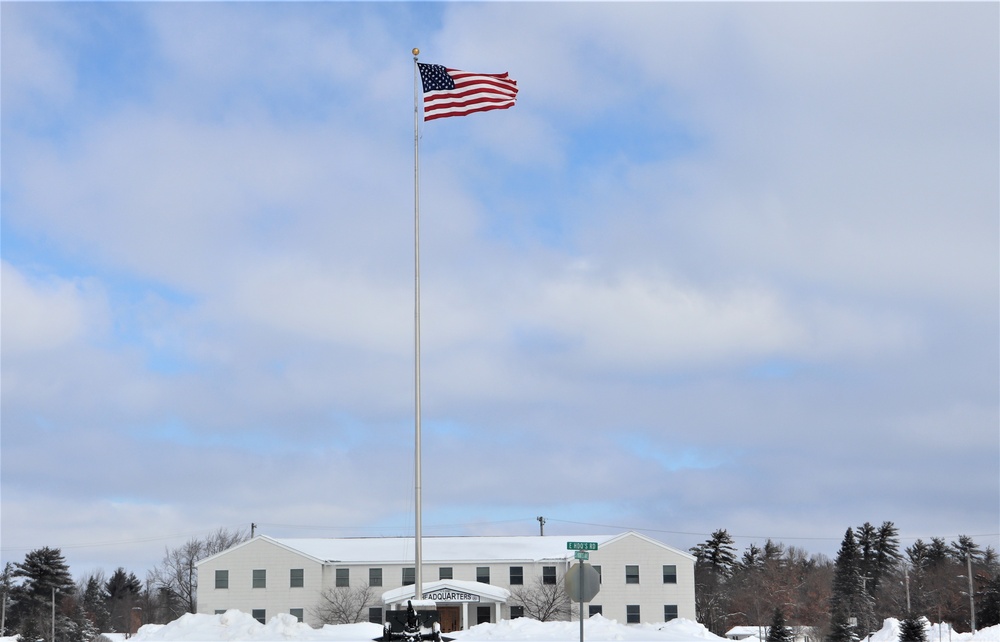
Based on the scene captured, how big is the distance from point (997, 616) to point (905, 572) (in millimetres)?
31443

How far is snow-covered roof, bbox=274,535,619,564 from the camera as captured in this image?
8019 cm

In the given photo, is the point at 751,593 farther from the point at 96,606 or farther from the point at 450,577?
the point at 96,606

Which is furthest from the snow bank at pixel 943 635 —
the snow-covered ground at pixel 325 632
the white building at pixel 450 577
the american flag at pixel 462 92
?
the american flag at pixel 462 92

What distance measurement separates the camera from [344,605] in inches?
3009

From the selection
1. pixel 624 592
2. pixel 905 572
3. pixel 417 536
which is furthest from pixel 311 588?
pixel 905 572

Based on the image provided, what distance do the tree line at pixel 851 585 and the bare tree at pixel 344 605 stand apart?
35.3 metres

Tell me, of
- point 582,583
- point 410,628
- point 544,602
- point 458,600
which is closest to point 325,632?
point 410,628

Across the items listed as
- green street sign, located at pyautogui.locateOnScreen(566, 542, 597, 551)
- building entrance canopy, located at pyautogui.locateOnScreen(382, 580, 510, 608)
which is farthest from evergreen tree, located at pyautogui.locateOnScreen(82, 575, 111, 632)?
green street sign, located at pyautogui.locateOnScreen(566, 542, 597, 551)

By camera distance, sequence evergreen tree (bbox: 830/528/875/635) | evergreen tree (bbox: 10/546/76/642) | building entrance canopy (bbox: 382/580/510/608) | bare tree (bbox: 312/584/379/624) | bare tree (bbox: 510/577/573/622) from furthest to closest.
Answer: evergreen tree (bbox: 830/528/875/635)
evergreen tree (bbox: 10/546/76/642)
bare tree (bbox: 510/577/573/622)
bare tree (bbox: 312/584/379/624)
building entrance canopy (bbox: 382/580/510/608)

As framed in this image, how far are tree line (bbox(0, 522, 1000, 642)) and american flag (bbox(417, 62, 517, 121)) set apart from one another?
170 feet

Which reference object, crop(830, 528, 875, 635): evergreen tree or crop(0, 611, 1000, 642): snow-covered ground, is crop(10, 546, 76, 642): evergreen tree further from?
crop(830, 528, 875, 635): evergreen tree

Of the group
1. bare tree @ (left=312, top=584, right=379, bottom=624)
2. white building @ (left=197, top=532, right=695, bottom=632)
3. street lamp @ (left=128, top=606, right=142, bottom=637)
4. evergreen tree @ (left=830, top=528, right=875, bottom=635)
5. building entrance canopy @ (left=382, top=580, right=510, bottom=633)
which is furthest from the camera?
street lamp @ (left=128, top=606, right=142, bottom=637)

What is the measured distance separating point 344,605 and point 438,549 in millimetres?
9978

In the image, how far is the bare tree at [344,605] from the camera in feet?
249
